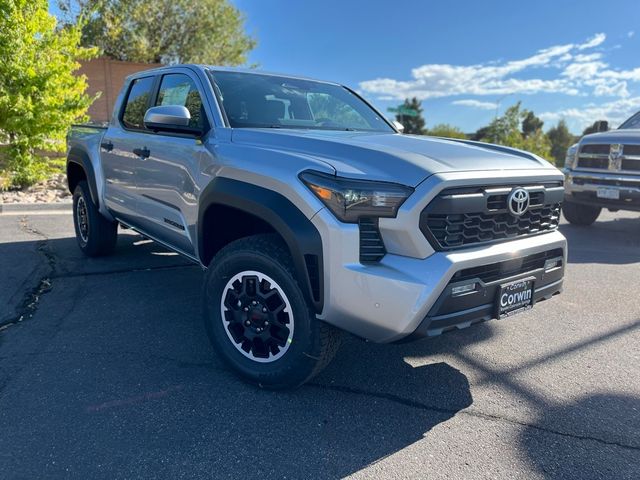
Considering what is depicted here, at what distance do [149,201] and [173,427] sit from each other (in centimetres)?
207

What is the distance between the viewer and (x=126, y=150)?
4.33 meters

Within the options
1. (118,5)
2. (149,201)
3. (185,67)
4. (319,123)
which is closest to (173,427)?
(149,201)

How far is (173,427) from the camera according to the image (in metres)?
2.50

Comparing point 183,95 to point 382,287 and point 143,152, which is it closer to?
point 143,152

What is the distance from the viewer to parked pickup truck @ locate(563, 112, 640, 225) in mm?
7023

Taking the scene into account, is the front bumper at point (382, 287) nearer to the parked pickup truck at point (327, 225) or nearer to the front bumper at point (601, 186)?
the parked pickup truck at point (327, 225)

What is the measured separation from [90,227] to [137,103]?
156cm

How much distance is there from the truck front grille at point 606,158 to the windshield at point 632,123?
114 centimetres

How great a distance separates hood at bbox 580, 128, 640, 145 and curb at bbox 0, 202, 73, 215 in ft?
28.3

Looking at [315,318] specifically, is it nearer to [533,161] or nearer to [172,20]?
[533,161]

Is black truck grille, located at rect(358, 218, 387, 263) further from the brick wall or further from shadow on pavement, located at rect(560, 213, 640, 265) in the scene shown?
the brick wall

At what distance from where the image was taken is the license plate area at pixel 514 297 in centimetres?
259

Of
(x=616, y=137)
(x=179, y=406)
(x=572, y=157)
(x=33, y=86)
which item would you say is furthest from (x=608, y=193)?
(x=33, y=86)

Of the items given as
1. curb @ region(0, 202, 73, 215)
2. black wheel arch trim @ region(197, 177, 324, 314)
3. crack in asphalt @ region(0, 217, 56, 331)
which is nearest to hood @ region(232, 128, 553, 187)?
black wheel arch trim @ region(197, 177, 324, 314)
